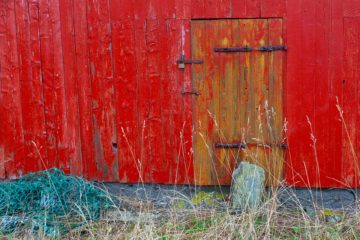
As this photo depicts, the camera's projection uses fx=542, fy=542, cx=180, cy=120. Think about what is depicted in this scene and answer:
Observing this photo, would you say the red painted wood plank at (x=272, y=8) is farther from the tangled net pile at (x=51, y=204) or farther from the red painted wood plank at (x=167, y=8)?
the tangled net pile at (x=51, y=204)

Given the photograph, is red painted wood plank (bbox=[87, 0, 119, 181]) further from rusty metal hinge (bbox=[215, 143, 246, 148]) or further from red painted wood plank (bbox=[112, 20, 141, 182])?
rusty metal hinge (bbox=[215, 143, 246, 148])

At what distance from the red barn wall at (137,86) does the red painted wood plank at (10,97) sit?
1 centimetres

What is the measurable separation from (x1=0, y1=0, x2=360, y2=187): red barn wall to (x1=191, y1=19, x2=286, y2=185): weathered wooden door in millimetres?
100

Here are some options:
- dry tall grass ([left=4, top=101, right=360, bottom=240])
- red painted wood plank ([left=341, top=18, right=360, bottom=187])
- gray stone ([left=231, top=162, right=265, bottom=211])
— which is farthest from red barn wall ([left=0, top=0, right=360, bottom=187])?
gray stone ([left=231, top=162, right=265, bottom=211])

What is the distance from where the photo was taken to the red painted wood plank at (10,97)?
5.75m

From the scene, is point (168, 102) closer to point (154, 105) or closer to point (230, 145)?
point (154, 105)

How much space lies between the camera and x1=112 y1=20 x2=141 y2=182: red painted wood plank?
5629mm

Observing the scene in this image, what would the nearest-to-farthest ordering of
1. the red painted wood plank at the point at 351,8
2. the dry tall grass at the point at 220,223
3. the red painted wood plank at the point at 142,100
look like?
the dry tall grass at the point at 220,223, the red painted wood plank at the point at 351,8, the red painted wood plank at the point at 142,100

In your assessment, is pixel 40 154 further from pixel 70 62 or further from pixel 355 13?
pixel 355 13

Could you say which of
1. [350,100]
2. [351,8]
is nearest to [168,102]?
[350,100]

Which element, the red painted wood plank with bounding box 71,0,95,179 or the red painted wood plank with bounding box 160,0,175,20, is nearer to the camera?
the red painted wood plank with bounding box 160,0,175,20

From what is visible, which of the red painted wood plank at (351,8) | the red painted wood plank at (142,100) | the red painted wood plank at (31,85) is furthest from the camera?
the red painted wood plank at (31,85)

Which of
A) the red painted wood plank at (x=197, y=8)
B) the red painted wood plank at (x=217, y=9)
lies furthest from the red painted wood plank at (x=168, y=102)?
the red painted wood plank at (x=217, y=9)

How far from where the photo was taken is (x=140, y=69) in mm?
5652
